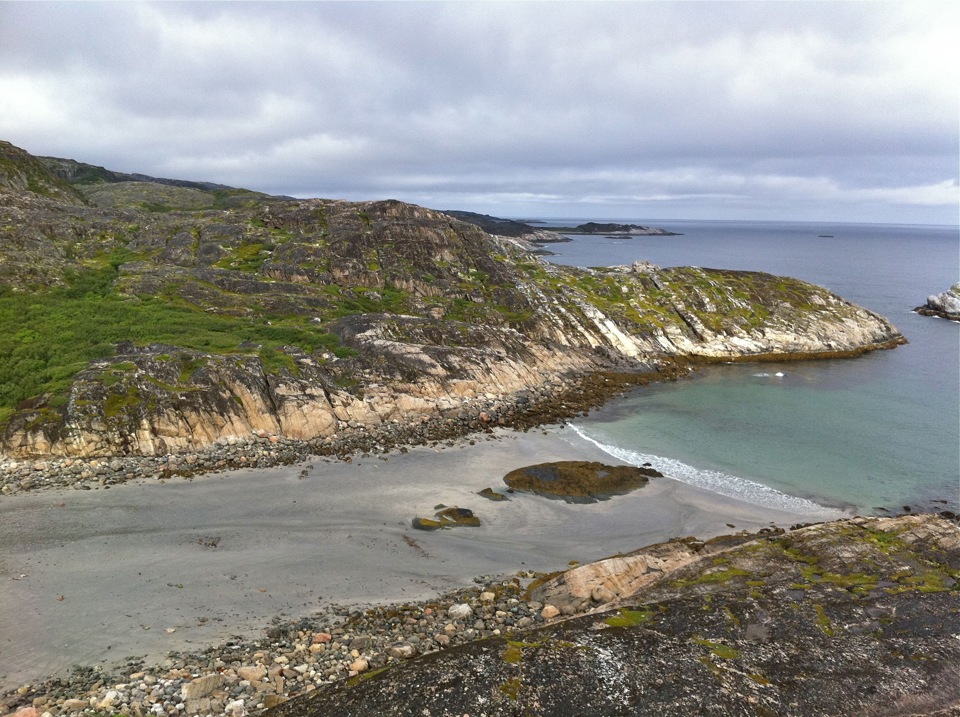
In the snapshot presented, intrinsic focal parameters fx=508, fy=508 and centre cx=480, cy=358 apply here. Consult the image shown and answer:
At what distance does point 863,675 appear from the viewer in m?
18.0

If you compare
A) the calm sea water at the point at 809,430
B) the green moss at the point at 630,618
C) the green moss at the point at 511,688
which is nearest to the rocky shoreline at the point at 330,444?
the calm sea water at the point at 809,430

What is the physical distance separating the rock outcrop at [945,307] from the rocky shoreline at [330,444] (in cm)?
9266

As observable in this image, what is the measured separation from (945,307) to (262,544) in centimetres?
13763

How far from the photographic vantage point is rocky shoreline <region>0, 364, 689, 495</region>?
32.8m

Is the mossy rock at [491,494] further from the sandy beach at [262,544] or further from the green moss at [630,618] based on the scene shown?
the green moss at [630,618]

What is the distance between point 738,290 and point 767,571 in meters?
73.5

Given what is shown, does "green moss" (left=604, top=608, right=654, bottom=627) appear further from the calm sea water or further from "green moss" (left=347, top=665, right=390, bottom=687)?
the calm sea water

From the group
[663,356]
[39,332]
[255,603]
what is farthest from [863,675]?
[39,332]

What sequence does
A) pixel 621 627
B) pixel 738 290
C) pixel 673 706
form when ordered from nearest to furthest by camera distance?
pixel 673 706 < pixel 621 627 < pixel 738 290

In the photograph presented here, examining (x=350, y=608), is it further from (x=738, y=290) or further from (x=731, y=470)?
(x=738, y=290)

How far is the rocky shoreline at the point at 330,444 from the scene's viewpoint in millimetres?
32812

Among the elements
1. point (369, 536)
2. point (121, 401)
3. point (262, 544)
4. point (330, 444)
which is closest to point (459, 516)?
point (369, 536)

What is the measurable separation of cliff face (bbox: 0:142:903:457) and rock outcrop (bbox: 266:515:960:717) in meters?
27.2

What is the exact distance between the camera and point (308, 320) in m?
58.7
